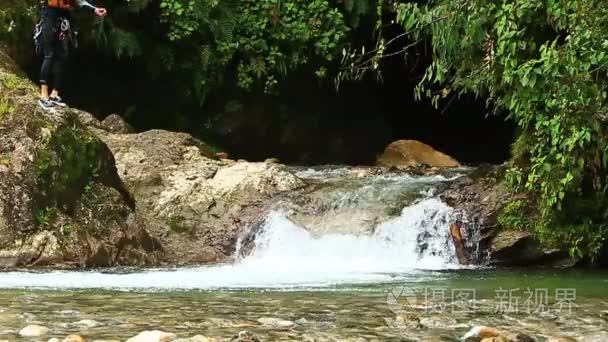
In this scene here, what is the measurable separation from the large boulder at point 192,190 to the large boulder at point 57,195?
2.28 ft

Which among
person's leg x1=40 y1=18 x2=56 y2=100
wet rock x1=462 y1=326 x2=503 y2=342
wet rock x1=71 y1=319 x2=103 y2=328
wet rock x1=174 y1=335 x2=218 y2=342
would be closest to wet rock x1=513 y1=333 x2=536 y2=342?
wet rock x1=462 y1=326 x2=503 y2=342

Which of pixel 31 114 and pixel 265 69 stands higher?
pixel 265 69

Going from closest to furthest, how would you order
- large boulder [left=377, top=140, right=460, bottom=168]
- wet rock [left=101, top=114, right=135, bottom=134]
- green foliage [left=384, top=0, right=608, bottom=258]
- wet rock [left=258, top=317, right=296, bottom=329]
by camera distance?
1. wet rock [left=258, top=317, right=296, bottom=329]
2. green foliage [left=384, top=0, right=608, bottom=258]
3. wet rock [left=101, top=114, right=135, bottom=134]
4. large boulder [left=377, top=140, right=460, bottom=168]

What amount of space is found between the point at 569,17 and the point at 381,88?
1247 centimetres

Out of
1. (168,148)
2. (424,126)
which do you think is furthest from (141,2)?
(424,126)

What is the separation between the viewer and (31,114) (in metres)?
9.35

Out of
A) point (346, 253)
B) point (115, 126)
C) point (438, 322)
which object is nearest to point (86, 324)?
point (438, 322)

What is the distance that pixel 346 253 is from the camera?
10.2 m

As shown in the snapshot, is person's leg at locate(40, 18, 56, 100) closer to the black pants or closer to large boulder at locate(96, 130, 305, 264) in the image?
the black pants

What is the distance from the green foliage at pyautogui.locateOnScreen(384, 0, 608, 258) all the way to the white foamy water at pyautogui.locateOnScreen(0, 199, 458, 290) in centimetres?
124

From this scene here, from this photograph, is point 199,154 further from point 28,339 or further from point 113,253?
point 28,339

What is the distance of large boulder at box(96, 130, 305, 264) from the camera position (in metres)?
10.4

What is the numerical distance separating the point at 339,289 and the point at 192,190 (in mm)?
4344

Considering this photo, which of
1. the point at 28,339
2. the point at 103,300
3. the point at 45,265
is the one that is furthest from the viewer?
the point at 45,265
